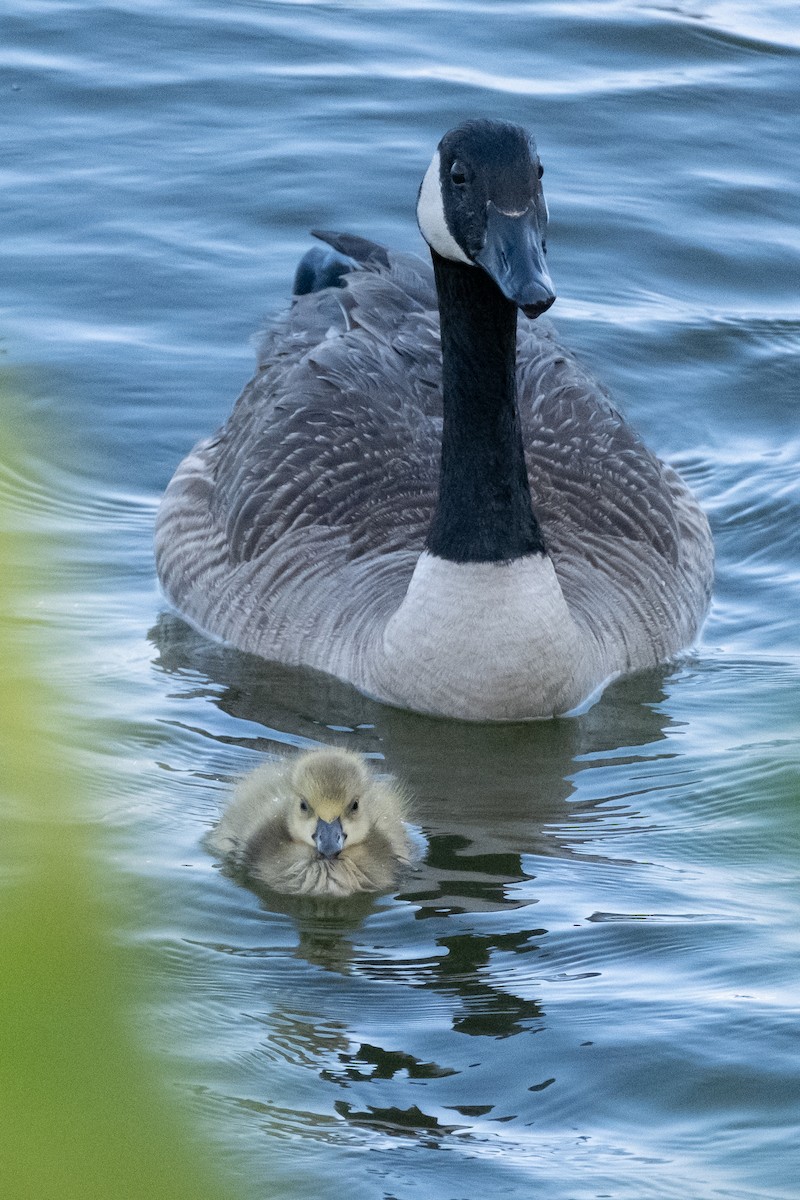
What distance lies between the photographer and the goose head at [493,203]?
6.07 m

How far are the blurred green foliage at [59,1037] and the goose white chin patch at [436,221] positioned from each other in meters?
5.82

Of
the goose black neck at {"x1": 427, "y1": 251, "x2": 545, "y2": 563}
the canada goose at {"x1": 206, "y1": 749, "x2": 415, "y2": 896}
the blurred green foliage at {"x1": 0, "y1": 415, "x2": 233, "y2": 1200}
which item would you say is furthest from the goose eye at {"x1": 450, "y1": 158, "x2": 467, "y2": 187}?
the blurred green foliage at {"x1": 0, "y1": 415, "x2": 233, "y2": 1200}

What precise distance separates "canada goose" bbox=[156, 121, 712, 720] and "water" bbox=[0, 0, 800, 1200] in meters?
0.25

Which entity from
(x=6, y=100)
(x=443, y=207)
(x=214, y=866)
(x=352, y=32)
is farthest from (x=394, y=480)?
(x=352, y=32)

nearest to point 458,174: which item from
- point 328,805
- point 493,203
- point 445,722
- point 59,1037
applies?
point 493,203

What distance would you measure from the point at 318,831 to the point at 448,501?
177 cm

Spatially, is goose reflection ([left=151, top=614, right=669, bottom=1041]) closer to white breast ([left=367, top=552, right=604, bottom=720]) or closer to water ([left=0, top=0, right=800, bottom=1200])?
water ([left=0, top=0, right=800, bottom=1200])

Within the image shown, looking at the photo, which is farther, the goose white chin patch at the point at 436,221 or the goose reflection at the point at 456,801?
the goose white chin patch at the point at 436,221

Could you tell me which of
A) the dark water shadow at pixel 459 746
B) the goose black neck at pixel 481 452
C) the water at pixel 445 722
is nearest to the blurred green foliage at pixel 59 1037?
the water at pixel 445 722

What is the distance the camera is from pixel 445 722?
7285mm

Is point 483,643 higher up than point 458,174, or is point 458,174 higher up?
point 458,174

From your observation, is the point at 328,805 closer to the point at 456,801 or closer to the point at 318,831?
the point at 318,831

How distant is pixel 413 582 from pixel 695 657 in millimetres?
1459

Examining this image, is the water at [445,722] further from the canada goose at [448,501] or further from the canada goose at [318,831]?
the canada goose at [448,501]
